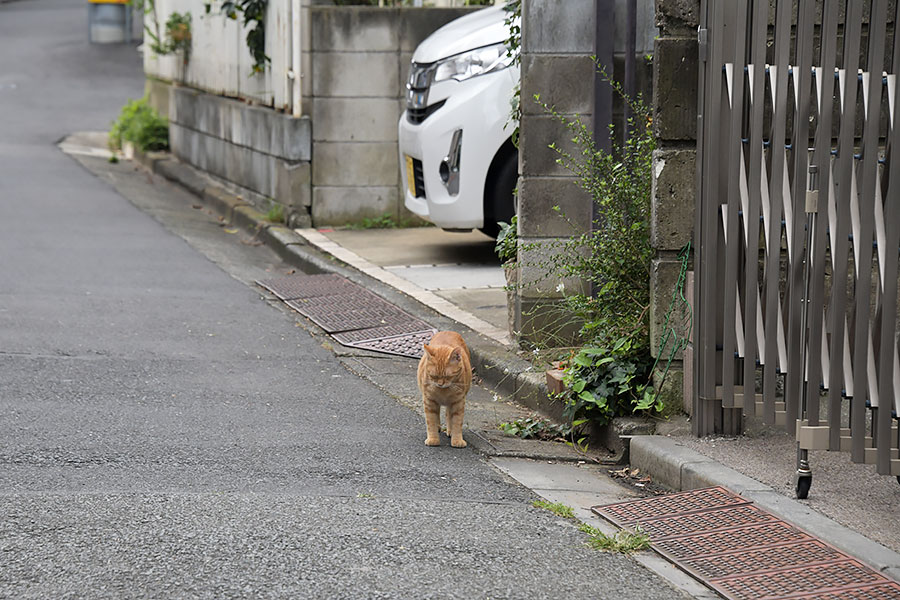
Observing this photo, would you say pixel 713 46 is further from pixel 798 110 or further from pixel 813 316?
pixel 813 316

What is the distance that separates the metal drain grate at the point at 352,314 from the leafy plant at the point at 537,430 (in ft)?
5.03

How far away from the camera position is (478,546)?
165 inches

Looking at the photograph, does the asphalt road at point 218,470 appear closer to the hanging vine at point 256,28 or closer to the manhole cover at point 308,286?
the manhole cover at point 308,286

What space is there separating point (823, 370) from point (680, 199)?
115cm

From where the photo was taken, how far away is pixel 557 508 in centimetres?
468

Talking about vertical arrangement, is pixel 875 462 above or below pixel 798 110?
below

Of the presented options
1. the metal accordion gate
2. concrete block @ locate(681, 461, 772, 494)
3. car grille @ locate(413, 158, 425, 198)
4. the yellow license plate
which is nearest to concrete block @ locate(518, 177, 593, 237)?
the metal accordion gate

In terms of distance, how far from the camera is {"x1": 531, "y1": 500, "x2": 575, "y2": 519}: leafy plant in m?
4.61

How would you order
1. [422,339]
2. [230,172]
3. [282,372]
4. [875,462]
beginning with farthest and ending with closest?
[230,172], [422,339], [282,372], [875,462]

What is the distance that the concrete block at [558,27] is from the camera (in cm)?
649

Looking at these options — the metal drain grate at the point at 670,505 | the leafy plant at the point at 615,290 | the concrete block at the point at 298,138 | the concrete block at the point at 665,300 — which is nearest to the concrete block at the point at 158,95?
the concrete block at the point at 298,138

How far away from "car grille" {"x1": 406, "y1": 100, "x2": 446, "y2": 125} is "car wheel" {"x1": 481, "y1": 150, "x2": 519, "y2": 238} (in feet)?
2.37

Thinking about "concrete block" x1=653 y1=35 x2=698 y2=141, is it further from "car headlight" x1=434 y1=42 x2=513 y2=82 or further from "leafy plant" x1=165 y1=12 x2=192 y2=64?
"leafy plant" x1=165 y1=12 x2=192 y2=64

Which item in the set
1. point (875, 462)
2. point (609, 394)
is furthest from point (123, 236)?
point (875, 462)
